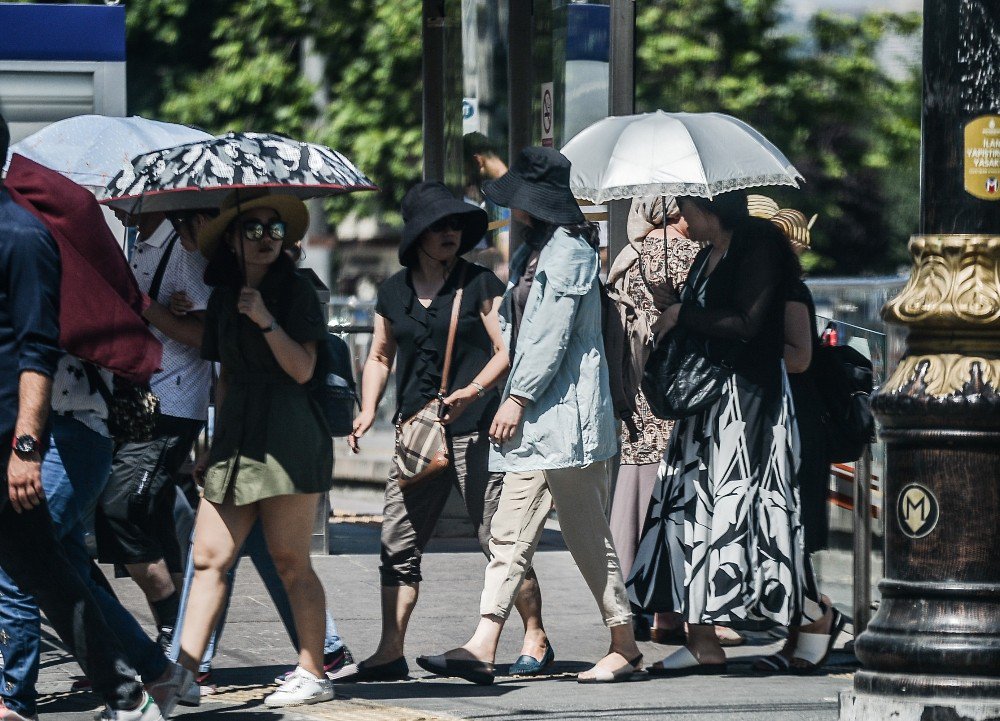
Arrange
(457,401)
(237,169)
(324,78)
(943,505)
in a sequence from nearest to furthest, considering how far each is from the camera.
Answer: (943,505), (237,169), (457,401), (324,78)

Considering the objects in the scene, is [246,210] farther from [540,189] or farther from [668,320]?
[668,320]

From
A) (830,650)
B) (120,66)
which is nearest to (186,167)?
(830,650)

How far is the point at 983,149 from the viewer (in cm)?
486

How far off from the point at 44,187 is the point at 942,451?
8.44 feet

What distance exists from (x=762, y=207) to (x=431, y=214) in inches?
73.8

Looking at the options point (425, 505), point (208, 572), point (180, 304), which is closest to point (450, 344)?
point (425, 505)

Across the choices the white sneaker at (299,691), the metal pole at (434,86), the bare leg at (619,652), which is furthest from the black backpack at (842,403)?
the metal pole at (434,86)

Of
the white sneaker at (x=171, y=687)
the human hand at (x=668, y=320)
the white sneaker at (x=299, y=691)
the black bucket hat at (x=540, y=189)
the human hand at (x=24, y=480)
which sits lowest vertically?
the white sneaker at (x=299, y=691)

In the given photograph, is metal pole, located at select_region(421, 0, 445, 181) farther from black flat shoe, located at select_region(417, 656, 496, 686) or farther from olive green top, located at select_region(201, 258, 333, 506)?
olive green top, located at select_region(201, 258, 333, 506)

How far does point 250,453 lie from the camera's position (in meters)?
5.52

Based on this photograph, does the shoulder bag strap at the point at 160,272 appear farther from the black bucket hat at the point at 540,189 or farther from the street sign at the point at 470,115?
the street sign at the point at 470,115

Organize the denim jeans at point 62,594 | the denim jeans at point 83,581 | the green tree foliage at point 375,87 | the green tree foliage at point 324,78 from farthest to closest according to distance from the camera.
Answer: the green tree foliage at point 324,78 < the green tree foliage at point 375,87 < the denim jeans at point 83,581 < the denim jeans at point 62,594

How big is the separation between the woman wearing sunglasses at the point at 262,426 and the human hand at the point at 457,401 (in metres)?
0.75

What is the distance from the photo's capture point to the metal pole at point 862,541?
22.5 ft
